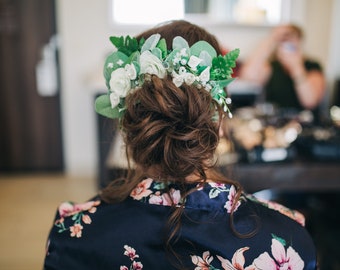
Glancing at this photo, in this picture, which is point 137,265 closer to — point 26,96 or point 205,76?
point 205,76

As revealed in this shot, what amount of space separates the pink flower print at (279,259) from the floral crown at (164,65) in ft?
1.00

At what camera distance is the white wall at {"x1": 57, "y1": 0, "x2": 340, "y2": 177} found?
293 cm

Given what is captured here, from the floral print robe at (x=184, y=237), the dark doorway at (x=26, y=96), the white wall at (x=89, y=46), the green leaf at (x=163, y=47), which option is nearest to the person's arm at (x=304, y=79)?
the white wall at (x=89, y=46)

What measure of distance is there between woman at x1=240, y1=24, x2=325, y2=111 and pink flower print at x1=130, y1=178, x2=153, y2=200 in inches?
79.6

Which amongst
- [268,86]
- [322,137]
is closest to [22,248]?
[322,137]

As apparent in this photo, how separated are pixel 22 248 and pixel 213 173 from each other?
157 cm

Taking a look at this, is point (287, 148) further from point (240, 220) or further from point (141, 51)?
point (141, 51)

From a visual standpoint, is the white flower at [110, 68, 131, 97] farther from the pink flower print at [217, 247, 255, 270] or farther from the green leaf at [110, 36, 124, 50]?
the pink flower print at [217, 247, 255, 270]

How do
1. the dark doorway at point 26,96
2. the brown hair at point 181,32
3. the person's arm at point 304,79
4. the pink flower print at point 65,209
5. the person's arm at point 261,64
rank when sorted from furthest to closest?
the dark doorway at point 26,96
the person's arm at point 261,64
the person's arm at point 304,79
the pink flower print at point 65,209
the brown hair at point 181,32

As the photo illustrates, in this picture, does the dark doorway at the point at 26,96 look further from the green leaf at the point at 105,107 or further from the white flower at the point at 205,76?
the white flower at the point at 205,76

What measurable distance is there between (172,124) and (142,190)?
0.57 feet

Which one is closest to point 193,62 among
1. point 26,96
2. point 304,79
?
point 304,79

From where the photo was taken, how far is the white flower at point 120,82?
2.56ft

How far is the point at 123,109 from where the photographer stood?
800 mm
